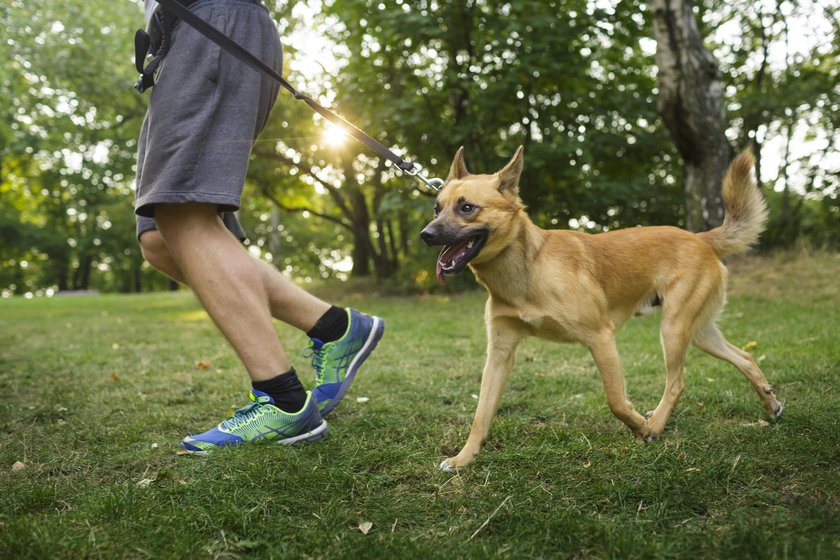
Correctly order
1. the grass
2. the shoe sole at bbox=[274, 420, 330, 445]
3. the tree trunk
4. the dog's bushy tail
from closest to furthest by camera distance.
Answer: the grass
the shoe sole at bbox=[274, 420, 330, 445]
the dog's bushy tail
the tree trunk

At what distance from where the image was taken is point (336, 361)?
11.3ft

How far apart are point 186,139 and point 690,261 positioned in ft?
8.39

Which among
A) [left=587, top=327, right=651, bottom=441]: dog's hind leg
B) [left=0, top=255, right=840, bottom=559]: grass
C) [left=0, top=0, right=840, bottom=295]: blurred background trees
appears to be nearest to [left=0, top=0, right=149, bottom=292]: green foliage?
[left=0, top=0, right=840, bottom=295]: blurred background trees

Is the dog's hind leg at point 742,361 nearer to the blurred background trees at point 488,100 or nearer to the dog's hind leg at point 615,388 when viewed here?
the dog's hind leg at point 615,388

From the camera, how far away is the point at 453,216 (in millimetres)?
2971

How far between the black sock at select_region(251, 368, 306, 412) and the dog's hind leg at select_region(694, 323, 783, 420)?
222 centimetres

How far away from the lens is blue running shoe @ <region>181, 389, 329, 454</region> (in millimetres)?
2846

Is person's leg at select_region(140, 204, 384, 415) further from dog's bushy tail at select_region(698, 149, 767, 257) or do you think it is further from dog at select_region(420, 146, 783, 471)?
dog's bushy tail at select_region(698, 149, 767, 257)

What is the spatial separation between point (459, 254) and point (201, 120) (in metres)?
1.26

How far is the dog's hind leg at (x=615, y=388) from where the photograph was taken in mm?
2891

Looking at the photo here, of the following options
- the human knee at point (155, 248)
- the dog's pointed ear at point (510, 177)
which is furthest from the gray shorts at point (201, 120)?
the dog's pointed ear at point (510, 177)

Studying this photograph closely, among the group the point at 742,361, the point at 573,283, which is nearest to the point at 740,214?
the point at 742,361

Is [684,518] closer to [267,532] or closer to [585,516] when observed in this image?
[585,516]

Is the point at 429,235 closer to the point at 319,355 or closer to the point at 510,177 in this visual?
the point at 510,177
